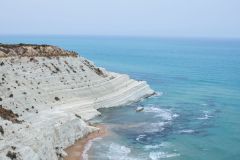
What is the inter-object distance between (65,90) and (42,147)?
106 feet

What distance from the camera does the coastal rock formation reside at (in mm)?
43562

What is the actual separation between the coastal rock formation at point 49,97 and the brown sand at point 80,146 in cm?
73

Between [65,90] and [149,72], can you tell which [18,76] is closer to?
[65,90]

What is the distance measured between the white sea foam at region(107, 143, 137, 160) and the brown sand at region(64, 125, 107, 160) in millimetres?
3704

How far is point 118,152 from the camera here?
53594 mm

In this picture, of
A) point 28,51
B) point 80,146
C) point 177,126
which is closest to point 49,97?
point 28,51

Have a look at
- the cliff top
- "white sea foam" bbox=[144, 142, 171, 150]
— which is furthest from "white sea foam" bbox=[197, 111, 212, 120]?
the cliff top

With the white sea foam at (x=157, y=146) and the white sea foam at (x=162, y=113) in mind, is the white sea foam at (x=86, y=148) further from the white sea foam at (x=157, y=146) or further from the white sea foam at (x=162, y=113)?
the white sea foam at (x=162, y=113)

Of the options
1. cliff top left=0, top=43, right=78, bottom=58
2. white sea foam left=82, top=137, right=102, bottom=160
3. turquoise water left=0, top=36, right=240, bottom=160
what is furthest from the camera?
cliff top left=0, top=43, right=78, bottom=58

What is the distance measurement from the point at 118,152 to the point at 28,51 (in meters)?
36.7

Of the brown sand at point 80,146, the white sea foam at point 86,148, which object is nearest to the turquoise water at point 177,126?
the white sea foam at point 86,148

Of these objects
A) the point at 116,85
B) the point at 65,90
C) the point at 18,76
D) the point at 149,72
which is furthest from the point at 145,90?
the point at 149,72

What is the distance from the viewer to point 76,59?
291ft

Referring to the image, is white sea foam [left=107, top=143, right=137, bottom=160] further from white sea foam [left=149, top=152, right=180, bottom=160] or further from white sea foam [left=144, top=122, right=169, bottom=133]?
white sea foam [left=144, top=122, right=169, bottom=133]
